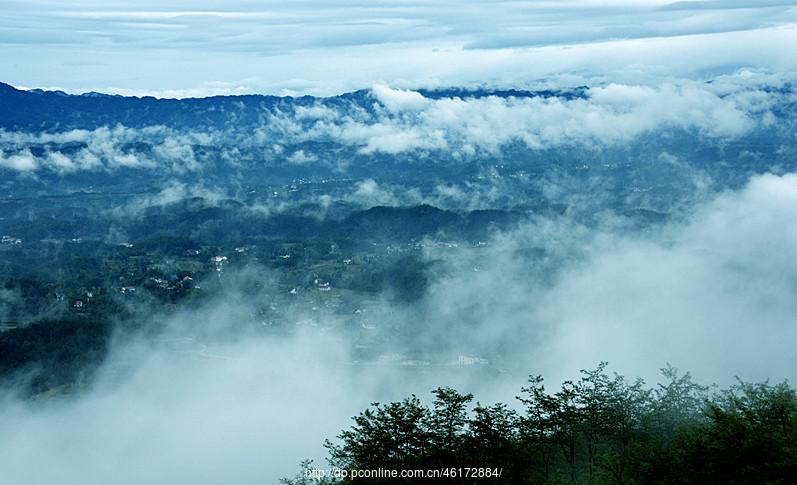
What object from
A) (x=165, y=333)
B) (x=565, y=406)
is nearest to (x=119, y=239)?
(x=165, y=333)

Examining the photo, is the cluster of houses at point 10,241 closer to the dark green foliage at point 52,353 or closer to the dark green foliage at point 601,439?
the dark green foliage at point 52,353

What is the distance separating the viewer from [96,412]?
5969 cm

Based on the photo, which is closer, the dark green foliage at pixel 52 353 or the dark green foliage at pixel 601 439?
the dark green foliage at pixel 601 439

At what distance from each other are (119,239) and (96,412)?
83.5 metres

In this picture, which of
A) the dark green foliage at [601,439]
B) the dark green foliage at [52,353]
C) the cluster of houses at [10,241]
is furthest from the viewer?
the cluster of houses at [10,241]

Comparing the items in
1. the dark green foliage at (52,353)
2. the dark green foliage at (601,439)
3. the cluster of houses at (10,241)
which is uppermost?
the cluster of houses at (10,241)

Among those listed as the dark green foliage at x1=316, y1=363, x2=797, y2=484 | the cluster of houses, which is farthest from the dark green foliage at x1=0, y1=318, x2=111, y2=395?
the cluster of houses

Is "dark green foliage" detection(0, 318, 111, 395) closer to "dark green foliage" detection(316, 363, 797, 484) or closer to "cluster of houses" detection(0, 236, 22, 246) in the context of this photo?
"dark green foliage" detection(316, 363, 797, 484)

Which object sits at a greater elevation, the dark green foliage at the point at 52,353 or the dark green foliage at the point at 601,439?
the dark green foliage at the point at 52,353

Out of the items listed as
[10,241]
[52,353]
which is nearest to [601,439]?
[52,353]

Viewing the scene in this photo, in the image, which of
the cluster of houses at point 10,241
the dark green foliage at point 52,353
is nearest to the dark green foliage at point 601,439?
the dark green foliage at point 52,353

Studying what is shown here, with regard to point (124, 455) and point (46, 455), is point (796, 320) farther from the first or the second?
point (46, 455)

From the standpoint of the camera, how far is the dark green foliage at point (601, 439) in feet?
60.9

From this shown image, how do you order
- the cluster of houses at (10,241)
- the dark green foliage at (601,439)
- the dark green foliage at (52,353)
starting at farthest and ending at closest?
1. the cluster of houses at (10,241)
2. the dark green foliage at (52,353)
3. the dark green foliage at (601,439)
